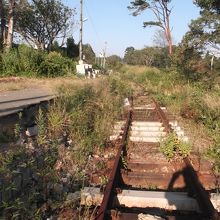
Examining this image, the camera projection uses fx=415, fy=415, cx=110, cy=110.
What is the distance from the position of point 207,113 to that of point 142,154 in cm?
386

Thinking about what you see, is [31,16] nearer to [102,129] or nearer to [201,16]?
[201,16]

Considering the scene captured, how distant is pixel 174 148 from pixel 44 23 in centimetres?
4670

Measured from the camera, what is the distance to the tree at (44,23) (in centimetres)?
5038

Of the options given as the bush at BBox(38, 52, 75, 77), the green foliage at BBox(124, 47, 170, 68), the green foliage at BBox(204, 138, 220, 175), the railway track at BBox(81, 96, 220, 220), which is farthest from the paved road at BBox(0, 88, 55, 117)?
the green foliage at BBox(124, 47, 170, 68)

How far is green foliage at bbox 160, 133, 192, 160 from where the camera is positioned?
7.18 metres

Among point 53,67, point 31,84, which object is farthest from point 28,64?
point 31,84

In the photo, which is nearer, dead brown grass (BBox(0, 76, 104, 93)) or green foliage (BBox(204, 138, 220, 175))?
green foliage (BBox(204, 138, 220, 175))

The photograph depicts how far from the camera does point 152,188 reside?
5.61 metres

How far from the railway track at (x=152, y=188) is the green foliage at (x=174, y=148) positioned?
0.11m

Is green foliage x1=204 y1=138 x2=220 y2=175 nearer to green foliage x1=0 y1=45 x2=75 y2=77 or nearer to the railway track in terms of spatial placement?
the railway track

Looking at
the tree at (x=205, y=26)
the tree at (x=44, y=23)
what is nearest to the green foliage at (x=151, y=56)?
the tree at (x=44, y=23)

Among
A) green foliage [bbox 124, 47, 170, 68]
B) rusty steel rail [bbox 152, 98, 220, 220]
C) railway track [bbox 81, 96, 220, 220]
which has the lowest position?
green foliage [bbox 124, 47, 170, 68]

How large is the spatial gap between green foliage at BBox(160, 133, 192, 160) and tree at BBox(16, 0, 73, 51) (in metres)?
43.6

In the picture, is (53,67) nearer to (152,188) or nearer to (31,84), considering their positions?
(31,84)
